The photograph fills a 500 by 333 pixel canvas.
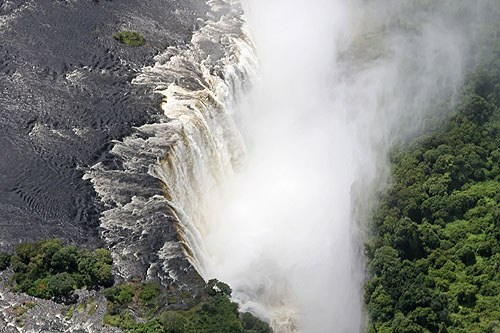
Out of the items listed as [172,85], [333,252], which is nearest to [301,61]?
[172,85]

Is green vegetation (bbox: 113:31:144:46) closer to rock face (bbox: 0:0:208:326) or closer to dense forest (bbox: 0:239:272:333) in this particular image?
rock face (bbox: 0:0:208:326)

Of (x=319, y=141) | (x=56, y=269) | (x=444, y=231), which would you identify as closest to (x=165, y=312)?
(x=56, y=269)

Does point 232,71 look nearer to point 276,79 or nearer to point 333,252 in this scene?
point 276,79

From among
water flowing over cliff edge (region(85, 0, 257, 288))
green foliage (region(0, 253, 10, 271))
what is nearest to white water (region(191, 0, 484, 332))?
water flowing over cliff edge (region(85, 0, 257, 288))

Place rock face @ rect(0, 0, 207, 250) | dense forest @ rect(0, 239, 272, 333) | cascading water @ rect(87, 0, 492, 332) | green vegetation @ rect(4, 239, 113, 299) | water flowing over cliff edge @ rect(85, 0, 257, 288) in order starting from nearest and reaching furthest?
dense forest @ rect(0, 239, 272, 333) < green vegetation @ rect(4, 239, 113, 299) < water flowing over cliff edge @ rect(85, 0, 257, 288) < rock face @ rect(0, 0, 207, 250) < cascading water @ rect(87, 0, 492, 332)

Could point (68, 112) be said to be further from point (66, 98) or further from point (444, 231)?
point (444, 231)
